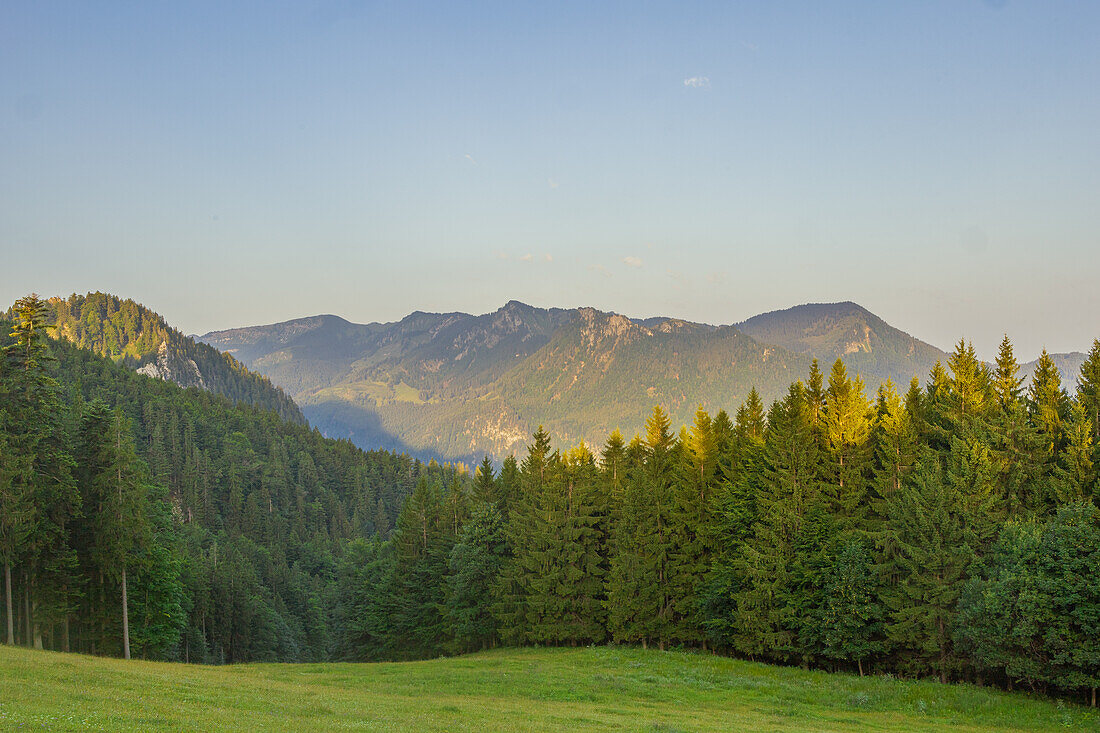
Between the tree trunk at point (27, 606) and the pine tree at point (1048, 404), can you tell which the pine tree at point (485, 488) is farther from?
the pine tree at point (1048, 404)

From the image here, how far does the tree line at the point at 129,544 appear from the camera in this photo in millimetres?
44750

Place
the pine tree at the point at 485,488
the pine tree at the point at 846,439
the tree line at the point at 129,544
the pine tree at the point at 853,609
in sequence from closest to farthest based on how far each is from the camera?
the pine tree at the point at 853,609 < the tree line at the point at 129,544 < the pine tree at the point at 846,439 < the pine tree at the point at 485,488

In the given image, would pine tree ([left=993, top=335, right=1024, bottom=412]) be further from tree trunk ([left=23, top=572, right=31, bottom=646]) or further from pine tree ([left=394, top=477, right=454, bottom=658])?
tree trunk ([left=23, top=572, right=31, bottom=646])

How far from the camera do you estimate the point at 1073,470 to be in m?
39.0

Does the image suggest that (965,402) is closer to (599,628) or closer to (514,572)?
A: (599,628)

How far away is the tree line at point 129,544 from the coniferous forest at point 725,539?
9.5 inches

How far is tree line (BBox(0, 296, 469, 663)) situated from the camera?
44750 mm

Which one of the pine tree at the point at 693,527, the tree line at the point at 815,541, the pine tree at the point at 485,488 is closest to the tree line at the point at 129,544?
the pine tree at the point at 485,488

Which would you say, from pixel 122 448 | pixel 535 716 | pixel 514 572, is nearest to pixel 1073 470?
pixel 535 716

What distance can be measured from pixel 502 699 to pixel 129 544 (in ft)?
99.0

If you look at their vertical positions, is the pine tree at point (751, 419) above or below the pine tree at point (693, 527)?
above

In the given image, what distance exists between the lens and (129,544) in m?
47.0

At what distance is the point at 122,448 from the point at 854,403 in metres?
51.8

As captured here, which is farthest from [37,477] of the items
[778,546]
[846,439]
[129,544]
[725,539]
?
[846,439]
